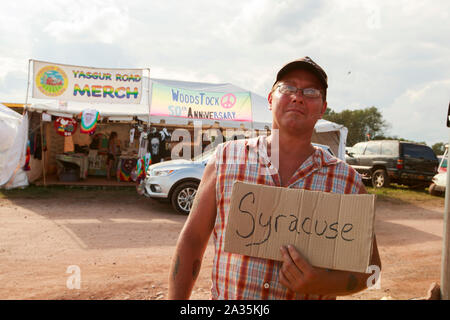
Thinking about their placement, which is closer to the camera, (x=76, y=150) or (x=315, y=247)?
(x=315, y=247)

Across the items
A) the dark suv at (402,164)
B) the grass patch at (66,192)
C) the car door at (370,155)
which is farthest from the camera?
the car door at (370,155)

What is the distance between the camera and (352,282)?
1.29 m

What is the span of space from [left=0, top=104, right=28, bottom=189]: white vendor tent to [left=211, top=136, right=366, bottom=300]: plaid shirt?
10.3 meters

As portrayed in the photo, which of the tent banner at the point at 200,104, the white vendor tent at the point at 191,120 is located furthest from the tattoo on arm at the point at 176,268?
the tent banner at the point at 200,104

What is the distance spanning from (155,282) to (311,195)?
3.10m

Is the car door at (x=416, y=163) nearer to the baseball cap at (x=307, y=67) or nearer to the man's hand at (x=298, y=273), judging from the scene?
the baseball cap at (x=307, y=67)

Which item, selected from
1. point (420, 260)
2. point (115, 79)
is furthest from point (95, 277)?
point (115, 79)

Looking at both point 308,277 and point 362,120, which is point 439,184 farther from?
point 362,120

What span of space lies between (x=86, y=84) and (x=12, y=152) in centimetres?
301

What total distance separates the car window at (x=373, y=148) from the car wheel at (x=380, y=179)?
905 mm

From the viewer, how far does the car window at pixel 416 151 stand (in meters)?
13.2

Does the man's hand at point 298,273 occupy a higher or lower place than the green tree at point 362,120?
lower

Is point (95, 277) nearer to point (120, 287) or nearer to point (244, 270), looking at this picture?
point (120, 287)

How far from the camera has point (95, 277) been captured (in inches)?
153
